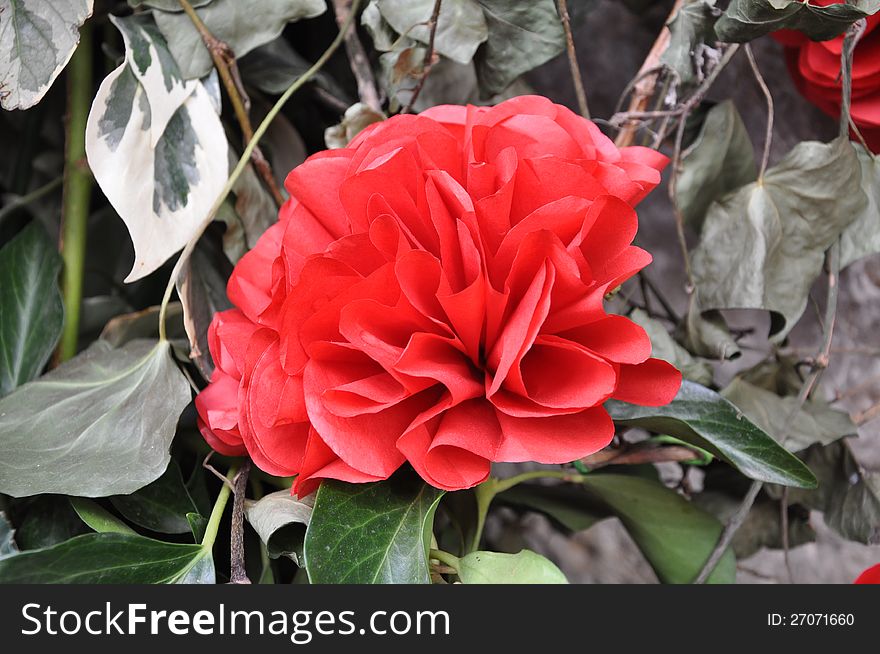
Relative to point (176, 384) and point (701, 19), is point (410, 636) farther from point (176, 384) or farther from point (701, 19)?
point (701, 19)

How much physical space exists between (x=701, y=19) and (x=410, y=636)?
26cm

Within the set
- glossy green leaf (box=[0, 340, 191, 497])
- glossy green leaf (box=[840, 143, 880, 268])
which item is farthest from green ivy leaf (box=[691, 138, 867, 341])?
glossy green leaf (box=[0, 340, 191, 497])

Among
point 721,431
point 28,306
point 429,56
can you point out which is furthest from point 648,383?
point 28,306

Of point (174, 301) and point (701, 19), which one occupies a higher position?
point (701, 19)

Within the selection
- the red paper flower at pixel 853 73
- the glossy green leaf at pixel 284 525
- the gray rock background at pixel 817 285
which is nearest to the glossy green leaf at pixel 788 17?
the red paper flower at pixel 853 73

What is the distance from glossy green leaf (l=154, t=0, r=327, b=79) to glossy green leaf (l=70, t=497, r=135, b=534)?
0.17 metres

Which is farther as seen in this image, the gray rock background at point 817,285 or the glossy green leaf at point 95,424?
the gray rock background at point 817,285

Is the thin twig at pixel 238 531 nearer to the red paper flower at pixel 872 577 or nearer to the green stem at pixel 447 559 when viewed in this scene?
the green stem at pixel 447 559

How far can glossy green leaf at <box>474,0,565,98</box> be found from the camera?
331 millimetres

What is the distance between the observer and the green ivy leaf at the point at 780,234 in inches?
13.0

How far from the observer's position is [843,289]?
44 cm

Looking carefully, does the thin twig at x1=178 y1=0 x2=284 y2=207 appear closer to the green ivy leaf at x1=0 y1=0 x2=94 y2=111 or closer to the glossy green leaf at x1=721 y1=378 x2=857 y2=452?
the green ivy leaf at x1=0 y1=0 x2=94 y2=111

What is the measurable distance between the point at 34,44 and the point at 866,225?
34 cm

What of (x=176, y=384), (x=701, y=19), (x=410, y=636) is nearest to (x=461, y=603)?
(x=410, y=636)
